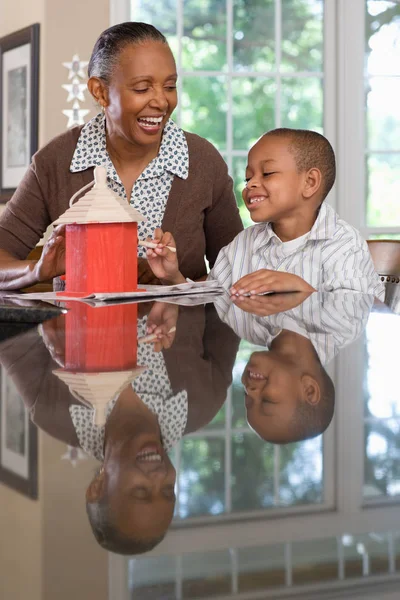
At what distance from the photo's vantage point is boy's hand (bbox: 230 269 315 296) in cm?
150

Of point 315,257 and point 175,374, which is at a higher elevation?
point 315,257

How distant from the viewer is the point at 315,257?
188 centimetres

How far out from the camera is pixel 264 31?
Result: 4562mm

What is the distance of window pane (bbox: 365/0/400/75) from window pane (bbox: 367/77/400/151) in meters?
0.06

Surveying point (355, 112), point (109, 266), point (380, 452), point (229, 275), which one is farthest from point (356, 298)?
point (355, 112)

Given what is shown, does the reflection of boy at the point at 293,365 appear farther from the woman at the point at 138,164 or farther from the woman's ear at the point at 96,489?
the woman at the point at 138,164

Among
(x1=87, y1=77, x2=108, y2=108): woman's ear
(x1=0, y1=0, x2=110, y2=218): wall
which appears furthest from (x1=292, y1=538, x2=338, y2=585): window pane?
(x1=0, y1=0, x2=110, y2=218): wall

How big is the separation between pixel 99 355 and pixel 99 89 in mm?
1318

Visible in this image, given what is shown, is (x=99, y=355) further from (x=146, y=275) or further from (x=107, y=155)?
(x=107, y=155)

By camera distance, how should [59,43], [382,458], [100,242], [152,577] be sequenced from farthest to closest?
[59,43] < [100,242] < [382,458] < [152,577]

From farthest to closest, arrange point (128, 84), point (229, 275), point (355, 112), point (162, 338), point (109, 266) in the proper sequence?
1. point (355, 112)
2. point (229, 275)
3. point (128, 84)
4. point (109, 266)
5. point (162, 338)

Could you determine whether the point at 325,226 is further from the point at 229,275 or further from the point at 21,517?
the point at 21,517

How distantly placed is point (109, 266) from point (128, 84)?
1.99 feet

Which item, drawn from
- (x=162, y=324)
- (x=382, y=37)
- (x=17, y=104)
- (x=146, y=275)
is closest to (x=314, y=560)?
(x=162, y=324)
